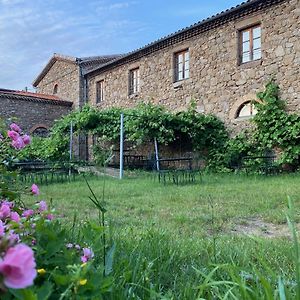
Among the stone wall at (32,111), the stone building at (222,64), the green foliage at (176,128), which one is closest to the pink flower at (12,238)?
the stone building at (222,64)

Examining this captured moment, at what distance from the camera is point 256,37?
11312 mm

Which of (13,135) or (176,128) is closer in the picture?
(13,135)

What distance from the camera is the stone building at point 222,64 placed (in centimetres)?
1046

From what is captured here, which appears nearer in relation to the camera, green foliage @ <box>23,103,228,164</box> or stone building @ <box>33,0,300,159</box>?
stone building @ <box>33,0,300,159</box>

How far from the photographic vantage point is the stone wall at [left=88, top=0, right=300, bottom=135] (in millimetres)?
10352

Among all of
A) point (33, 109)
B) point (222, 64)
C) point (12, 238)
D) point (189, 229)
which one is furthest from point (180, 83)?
point (12, 238)

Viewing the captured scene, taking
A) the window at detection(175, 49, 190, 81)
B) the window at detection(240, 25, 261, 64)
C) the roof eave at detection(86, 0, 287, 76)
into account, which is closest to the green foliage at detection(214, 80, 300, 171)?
the window at detection(240, 25, 261, 64)

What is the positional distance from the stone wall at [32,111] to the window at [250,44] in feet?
33.5

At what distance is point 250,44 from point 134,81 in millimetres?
5921

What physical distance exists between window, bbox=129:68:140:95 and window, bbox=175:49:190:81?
2309mm

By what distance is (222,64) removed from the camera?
12102mm

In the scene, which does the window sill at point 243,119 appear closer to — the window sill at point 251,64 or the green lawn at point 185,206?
the window sill at point 251,64

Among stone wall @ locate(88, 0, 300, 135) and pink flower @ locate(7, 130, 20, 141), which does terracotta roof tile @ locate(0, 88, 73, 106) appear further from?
pink flower @ locate(7, 130, 20, 141)

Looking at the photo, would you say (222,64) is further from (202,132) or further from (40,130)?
(40,130)
